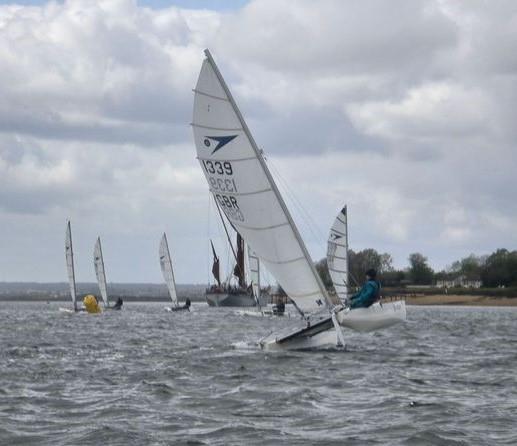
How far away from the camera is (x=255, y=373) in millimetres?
26375

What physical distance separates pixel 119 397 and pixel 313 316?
13.1 m

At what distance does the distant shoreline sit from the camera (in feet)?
463

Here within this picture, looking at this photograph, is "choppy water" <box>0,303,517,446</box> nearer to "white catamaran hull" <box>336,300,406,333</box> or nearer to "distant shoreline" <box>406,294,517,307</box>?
"white catamaran hull" <box>336,300,406,333</box>

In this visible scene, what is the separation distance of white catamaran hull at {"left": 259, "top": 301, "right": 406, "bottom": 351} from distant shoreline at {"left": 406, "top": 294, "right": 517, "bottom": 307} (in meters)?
109

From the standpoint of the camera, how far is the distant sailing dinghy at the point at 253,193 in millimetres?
32969

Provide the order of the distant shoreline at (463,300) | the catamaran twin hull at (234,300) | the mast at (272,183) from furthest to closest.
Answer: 1. the distant shoreline at (463,300)
2. the catamaran twin hull at (234,300)
3. the mast at (272,183)

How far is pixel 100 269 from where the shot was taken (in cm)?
10344

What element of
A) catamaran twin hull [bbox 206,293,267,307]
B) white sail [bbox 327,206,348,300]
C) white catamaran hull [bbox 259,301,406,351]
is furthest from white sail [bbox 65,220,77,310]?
white catamaran hull [bbox 259,301,406,351]

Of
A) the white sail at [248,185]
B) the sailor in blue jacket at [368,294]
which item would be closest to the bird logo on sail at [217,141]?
the white sail at [248,185]

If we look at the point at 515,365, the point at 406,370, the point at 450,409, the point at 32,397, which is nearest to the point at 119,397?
the point at 32,397

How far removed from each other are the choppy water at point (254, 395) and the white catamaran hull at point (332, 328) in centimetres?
70

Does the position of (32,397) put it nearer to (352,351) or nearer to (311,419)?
(311,419)

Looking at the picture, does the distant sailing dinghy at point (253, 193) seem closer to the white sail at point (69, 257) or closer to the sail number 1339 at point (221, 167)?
the sail number 1339 at point (221, 167)

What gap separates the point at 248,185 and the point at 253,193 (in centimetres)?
26
